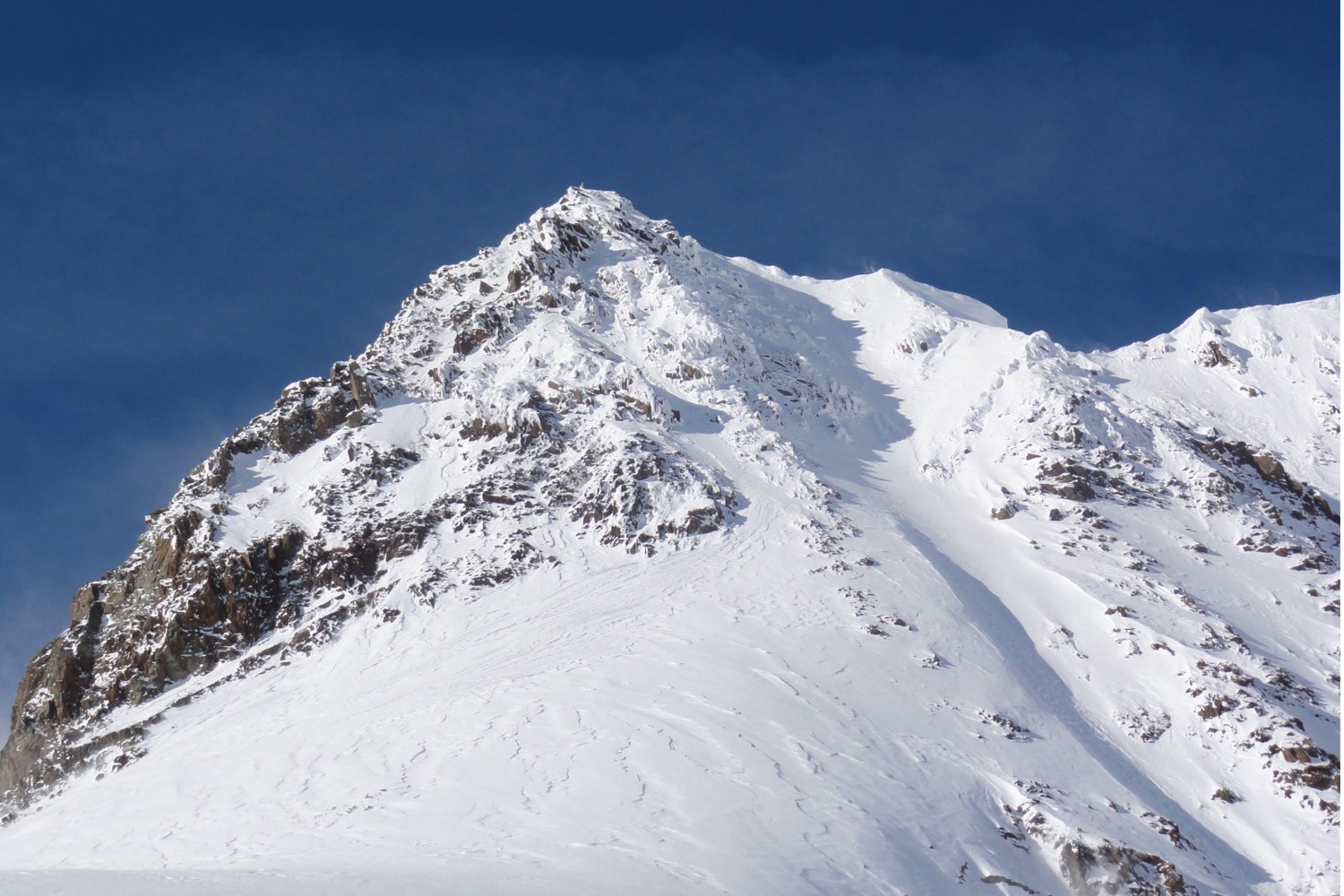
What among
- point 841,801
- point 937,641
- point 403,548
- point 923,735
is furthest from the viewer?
point 403,548

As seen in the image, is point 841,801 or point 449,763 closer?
point 841,801

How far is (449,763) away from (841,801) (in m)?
13.3

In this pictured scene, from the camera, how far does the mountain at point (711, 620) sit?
101 ft

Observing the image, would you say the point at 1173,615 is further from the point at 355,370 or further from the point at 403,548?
the point at 355,370

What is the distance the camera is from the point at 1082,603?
162 ft

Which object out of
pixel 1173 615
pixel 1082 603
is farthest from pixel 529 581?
pixel 1173 615

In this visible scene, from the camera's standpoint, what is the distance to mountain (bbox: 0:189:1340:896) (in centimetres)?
3089

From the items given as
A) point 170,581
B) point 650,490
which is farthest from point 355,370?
point 650,490

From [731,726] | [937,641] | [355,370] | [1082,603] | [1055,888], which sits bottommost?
[1055,888]

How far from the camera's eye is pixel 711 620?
46406 mm

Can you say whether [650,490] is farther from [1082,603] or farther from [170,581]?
[170,581]

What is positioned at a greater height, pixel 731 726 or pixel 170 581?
pixel 170 581

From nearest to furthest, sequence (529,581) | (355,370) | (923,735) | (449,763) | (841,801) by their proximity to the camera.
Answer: (841,801) < (449,763) < (923,735) < (529,581) < (355,370)

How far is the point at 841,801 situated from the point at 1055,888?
675cm
